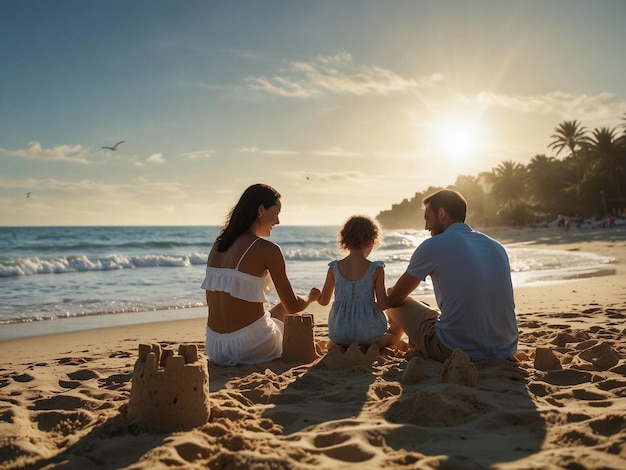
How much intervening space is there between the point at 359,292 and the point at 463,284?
43.2 inches

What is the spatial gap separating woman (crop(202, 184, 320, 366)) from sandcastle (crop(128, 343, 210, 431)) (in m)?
1.71

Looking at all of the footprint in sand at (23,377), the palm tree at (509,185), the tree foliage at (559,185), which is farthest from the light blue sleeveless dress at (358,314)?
the palm tree at (509,185)

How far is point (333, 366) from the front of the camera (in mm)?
4332

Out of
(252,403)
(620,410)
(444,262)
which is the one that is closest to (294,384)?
(252,403)

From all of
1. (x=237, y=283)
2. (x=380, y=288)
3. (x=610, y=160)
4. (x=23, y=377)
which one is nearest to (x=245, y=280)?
(x=237, y=283)

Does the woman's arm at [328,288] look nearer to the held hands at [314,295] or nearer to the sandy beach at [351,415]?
the held hands at [314,295]

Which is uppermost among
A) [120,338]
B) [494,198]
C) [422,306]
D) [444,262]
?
[494,198]

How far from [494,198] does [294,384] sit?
6286 centimetres

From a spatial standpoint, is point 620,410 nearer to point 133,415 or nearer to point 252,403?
point 252,403

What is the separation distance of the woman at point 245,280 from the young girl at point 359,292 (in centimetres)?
37

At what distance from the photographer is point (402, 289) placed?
451 centimetres

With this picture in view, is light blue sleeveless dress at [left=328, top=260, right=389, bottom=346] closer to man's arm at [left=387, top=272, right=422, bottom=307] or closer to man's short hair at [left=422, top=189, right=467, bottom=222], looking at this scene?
man's arm at [left=387, top=272, right=422, bottom=307]

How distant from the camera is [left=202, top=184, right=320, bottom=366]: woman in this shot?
454 cm

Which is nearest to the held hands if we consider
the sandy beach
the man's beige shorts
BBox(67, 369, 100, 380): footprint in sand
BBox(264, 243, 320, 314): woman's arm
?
BBox(264, 243, 320, 314): woman's arm
